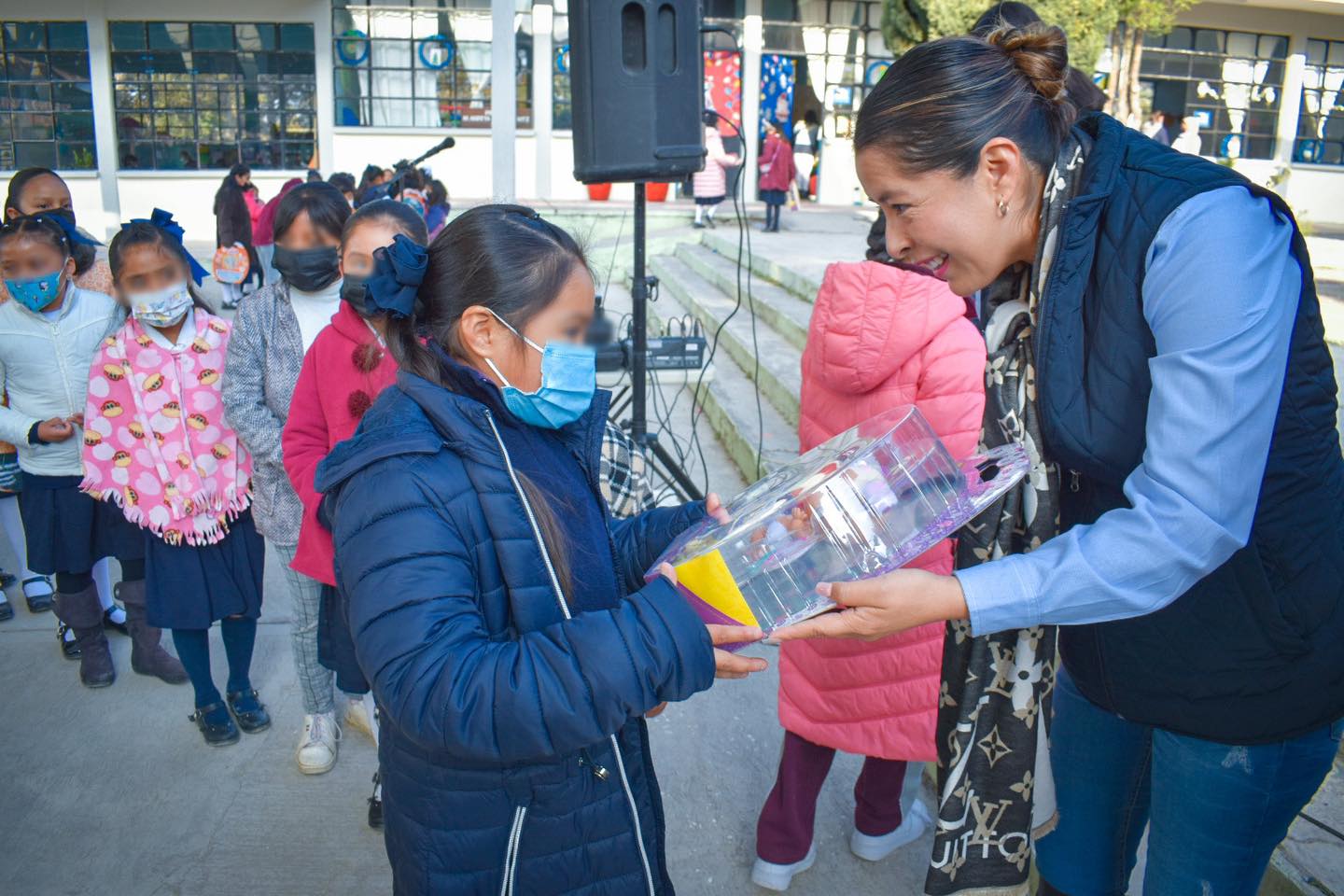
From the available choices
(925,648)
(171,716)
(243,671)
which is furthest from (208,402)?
(925,648)

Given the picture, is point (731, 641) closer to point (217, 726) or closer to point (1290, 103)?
point (217, 726)

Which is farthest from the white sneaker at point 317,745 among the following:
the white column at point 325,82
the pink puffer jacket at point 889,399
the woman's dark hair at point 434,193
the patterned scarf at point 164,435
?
the white column at point 325,82

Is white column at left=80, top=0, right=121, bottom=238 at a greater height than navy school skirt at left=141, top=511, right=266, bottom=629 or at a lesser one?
greater

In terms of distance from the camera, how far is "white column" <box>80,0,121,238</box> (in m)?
17.2

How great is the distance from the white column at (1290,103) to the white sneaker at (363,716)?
2187cm

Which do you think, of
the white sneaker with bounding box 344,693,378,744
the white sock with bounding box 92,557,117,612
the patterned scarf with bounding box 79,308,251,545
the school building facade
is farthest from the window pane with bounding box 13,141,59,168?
the white sneaker with bounding box 344,693,378,744

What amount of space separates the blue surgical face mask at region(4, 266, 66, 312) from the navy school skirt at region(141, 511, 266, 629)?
0.92 meters

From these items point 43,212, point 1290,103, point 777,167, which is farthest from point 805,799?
point 1290,103

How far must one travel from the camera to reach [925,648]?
2395 millimetres

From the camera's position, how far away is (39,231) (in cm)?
340

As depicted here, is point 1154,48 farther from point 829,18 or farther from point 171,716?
point 171,716

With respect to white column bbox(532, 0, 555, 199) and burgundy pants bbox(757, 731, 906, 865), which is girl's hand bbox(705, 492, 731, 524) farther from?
white column bbox(532, 0, 555, 199)

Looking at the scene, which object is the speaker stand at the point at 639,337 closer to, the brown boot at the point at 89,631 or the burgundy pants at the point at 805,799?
the burgundy pants at the point at 805,799

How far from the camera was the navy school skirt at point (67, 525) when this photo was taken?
3488mm
